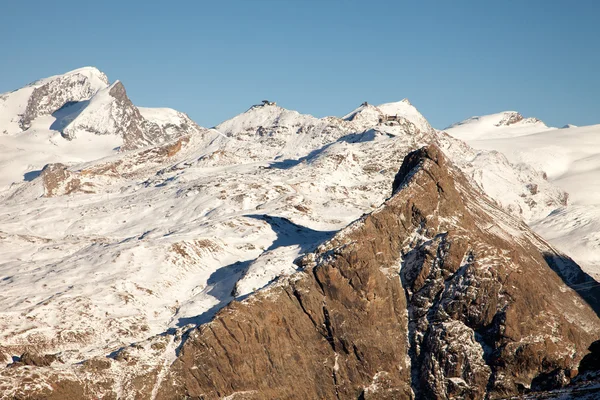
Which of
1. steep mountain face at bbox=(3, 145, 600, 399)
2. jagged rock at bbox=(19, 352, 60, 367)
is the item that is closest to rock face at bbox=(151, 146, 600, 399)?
steep mountain face at bbox=(3, 145, 600, 399)

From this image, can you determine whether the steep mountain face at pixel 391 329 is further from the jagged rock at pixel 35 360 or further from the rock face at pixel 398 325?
the jagged rock at pixel 35 360

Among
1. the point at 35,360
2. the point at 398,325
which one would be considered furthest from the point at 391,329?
the point at 35,360

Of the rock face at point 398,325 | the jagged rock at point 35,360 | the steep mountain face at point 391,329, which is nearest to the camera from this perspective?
the jagged rock at point 35,360

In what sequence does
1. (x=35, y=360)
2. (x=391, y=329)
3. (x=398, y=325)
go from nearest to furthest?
1. (x=35, y=360)
2. (x=391, y=329)
3. (x=398, y=325)

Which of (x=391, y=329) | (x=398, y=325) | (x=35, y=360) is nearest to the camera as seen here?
(x=35, y=360)

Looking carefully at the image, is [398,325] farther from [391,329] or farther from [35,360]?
[35,360]

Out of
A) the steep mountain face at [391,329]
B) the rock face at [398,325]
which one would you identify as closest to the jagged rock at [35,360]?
the steep mountain face at [391,329]

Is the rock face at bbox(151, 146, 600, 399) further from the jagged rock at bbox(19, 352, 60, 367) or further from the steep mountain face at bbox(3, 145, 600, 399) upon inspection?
the jagged rock at bbox(19, 352, 60, 367)
